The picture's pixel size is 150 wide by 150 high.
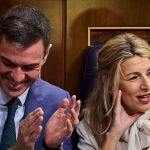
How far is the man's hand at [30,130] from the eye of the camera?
112 cm

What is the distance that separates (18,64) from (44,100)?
0.95ft

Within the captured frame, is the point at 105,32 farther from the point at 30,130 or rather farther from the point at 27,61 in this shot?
the point at 30,130

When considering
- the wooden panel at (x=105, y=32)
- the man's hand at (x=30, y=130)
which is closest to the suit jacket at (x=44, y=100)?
the man's hand at (x=30, y=130)

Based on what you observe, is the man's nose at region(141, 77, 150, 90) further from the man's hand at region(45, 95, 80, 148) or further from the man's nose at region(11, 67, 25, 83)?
the man's nose at region(11, 67, 25, 83)

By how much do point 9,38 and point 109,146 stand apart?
0.58 metres

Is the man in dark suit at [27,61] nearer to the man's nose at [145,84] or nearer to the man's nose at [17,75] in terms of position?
the man's nose at [17,75]

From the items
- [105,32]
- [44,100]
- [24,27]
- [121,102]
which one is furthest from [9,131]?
[105,32]

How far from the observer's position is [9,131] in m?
1.36

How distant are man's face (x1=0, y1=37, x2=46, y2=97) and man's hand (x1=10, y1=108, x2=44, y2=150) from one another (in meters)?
0.18

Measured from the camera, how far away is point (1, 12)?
2094 mm

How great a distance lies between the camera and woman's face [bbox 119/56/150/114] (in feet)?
4.88

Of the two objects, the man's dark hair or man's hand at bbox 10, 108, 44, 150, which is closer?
man's hand at bbox 10, 108, 44, 150

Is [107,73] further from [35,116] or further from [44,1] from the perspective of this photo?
[44,1]

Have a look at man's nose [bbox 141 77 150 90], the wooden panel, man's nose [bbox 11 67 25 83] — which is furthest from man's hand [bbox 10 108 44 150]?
the wooden panel
